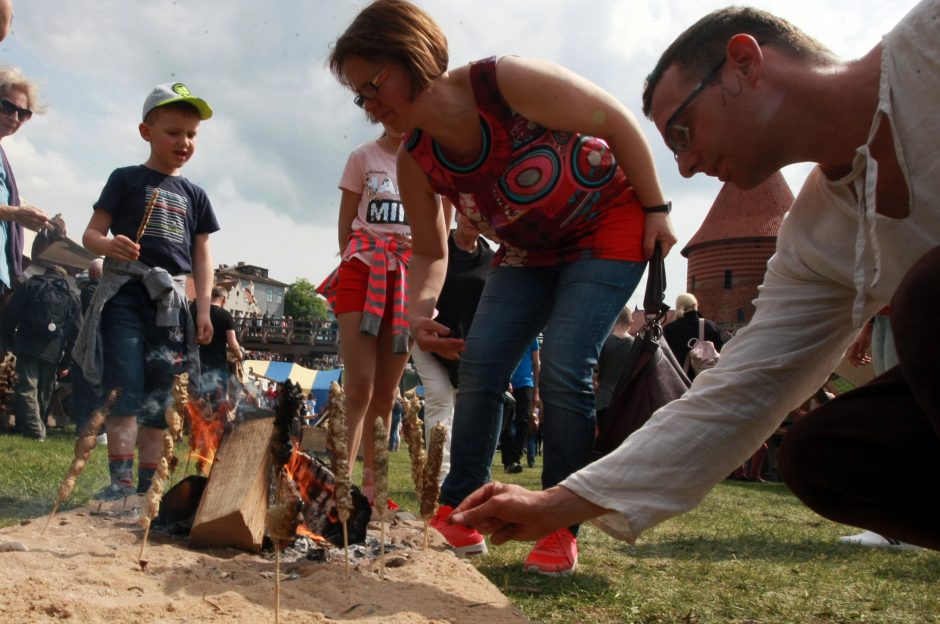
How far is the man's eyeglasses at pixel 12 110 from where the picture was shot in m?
4.50

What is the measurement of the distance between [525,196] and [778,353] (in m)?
1.20

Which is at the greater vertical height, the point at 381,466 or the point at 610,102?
the point at 610,102

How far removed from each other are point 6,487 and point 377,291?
98.8 inches

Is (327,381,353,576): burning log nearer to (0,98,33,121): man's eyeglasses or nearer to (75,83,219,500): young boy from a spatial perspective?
(75,83,219,500): young boy

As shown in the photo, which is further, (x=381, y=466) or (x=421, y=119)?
(x=421, y=119)

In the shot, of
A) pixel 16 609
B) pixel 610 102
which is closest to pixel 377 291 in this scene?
pixel 610 102

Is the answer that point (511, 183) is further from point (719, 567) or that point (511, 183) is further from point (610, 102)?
point (719, 567)

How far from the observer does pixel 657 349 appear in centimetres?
283

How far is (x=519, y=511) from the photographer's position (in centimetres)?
173

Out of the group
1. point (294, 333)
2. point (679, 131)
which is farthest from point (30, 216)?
point (294, 333)

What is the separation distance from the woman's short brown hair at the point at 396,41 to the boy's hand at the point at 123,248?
1.58 m

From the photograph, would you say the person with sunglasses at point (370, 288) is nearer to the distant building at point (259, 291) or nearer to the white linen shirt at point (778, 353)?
the white linen shirt at point (778, 353)

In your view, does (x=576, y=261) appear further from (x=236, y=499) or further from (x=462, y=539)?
(x=236, y=499)

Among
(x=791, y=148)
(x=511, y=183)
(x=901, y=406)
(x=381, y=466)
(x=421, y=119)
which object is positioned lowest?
(x=381, y=466)
